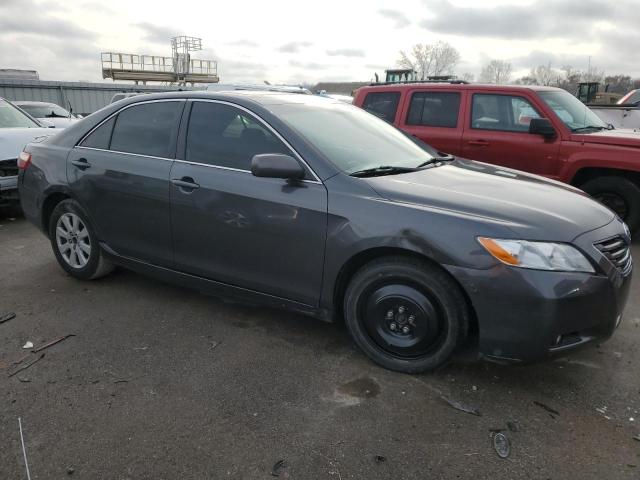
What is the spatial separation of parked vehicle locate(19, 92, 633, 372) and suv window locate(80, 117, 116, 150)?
2cm

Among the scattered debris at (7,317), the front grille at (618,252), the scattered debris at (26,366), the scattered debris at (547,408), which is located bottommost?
the scattered debris at (7,317)

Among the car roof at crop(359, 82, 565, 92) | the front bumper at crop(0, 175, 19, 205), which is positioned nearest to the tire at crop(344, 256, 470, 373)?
the car roof at crop(359, 82, 565, 92)

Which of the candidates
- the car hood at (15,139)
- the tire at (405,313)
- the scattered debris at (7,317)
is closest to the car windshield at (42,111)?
the car hood at (15,139)

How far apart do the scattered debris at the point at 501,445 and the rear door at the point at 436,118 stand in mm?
4528

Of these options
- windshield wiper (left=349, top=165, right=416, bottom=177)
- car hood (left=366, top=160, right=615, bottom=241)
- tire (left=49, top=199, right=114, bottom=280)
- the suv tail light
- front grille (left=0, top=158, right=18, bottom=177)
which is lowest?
tire (left=49, top=199, right=114, bottom=280)

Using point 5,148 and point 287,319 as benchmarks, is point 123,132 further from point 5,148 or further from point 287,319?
point 5,148

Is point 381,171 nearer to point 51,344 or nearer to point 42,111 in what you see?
point 51,344

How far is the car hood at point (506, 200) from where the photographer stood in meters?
2.76

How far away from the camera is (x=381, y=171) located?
3357mm

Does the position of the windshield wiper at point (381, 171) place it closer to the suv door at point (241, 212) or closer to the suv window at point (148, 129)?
the suv door at point (241, 212)

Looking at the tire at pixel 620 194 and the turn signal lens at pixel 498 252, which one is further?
the tire at pixel 620 194

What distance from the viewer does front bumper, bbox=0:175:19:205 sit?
6535 millimetres

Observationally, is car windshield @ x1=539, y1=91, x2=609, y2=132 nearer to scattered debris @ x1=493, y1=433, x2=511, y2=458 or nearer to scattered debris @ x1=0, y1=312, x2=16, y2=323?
scattered debris @ x1=493, y1=433, x2=511, y2=458

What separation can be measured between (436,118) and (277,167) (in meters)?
4.17
